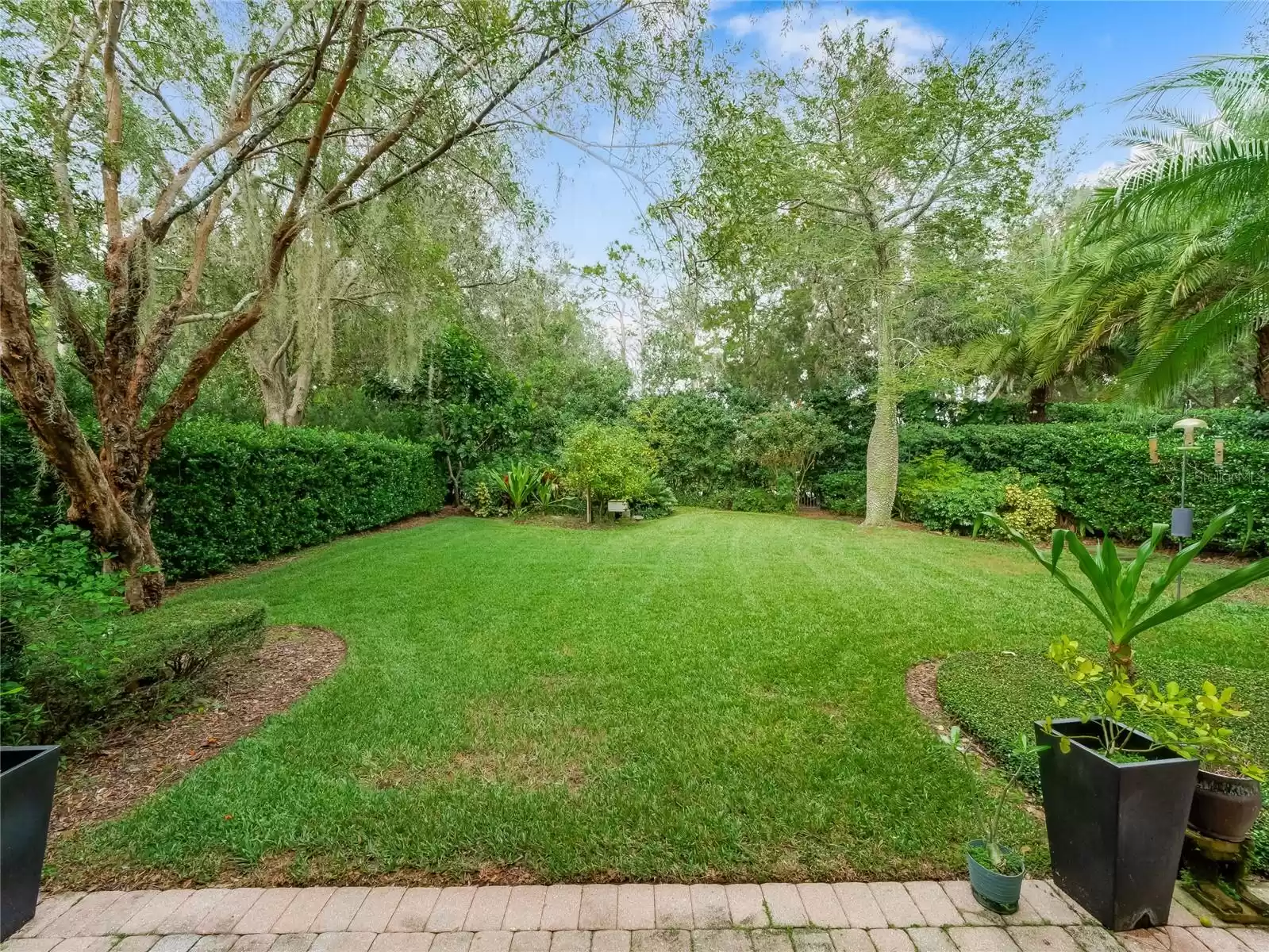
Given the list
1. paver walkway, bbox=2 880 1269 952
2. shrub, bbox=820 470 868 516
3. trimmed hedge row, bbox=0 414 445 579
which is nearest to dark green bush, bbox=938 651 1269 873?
paver walkway, bbox=2 880 1269 952

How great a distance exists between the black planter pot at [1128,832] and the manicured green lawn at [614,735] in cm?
38

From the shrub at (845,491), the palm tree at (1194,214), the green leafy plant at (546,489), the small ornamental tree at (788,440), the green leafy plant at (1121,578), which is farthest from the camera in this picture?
the small ornamental tree at (788,440)

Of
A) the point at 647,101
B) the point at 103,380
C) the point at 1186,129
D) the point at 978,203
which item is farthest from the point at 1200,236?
the point at 103,380

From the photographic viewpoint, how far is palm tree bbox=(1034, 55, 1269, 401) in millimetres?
3055

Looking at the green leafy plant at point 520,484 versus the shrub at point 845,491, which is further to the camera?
the shrub at point 845,491

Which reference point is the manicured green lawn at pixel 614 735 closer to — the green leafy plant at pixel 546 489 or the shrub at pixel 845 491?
the green leafy plant at pixel 546 489

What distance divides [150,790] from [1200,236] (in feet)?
30.1

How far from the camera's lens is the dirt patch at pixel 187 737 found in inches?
83.7

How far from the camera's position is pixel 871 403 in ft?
38.2

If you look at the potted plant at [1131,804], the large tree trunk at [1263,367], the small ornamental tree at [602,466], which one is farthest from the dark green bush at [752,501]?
the potted plant at [1131,804]

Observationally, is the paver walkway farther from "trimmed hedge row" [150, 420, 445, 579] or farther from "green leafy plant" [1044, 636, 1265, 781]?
"trimmed hedge row" [150, 420, 445, 579]

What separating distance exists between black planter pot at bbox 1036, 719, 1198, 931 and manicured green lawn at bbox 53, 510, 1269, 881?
0.38 metres

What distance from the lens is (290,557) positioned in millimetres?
6637

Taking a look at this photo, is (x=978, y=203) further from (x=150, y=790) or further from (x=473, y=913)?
(x=150, y=790)
